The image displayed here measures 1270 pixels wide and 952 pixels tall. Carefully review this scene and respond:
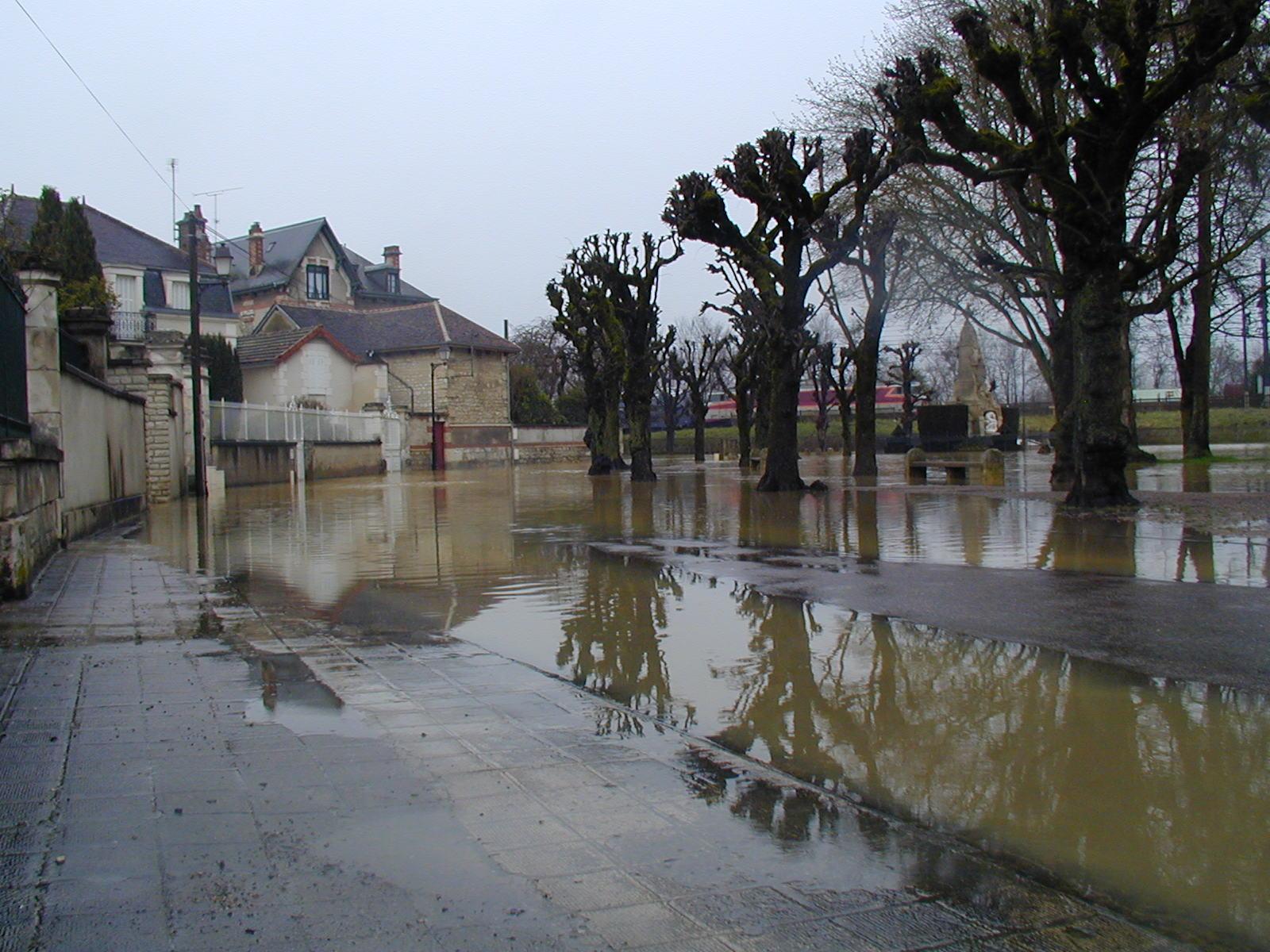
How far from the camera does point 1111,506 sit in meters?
14.7

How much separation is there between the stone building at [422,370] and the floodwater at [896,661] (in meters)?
40.5

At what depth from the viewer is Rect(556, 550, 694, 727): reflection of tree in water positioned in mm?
5859

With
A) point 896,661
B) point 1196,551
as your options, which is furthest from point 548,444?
point 896,661

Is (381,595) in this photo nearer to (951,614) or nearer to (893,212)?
(951,614)

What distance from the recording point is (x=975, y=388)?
43.3 meters

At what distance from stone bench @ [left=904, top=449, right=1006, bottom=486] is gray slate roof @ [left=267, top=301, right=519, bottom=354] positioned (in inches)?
1447

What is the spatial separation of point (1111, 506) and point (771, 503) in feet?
19.8

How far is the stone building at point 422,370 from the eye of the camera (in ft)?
185

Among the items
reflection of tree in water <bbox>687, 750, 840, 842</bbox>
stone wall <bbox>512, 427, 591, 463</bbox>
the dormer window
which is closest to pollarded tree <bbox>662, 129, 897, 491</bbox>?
reflection of tree in water <bbox>687, 750, 840, 842</bbox>

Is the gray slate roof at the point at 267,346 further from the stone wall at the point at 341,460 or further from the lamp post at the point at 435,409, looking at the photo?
the stone wall at the point at 341,460

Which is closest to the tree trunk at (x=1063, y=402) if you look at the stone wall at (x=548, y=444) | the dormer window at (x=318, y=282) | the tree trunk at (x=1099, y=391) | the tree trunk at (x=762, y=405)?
the tree trunk at (x=1099, y=391)

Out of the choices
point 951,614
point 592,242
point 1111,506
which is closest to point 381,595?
point 951,614

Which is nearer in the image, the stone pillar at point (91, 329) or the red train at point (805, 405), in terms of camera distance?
the stone pillar at point (91, 329)

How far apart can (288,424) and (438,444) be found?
70.3ft
